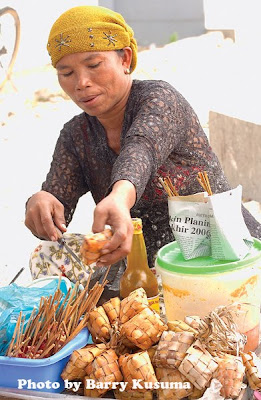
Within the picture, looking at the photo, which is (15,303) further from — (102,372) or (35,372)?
(102,372)

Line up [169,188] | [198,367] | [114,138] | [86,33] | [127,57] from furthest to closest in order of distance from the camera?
[114,138] → [127,57] → [86,33] → [169,188] → [198,367]

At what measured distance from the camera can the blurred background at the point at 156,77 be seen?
636 centimetres

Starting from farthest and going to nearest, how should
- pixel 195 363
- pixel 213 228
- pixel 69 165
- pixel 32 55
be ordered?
pixel 32 55 < pixel 69 165 < pixel 213 228 < pixel 195 363

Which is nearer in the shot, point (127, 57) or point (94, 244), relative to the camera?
point (94, 244)

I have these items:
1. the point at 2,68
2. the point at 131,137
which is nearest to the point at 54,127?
the point at 2,68

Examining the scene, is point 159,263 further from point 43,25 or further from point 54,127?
point 43,25

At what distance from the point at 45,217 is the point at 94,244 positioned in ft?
1.98

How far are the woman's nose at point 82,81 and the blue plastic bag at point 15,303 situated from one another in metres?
0.76

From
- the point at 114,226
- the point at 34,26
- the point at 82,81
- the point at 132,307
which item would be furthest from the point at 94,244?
the point at 34,26

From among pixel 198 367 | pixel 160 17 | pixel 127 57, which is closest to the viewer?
pixel 198 367

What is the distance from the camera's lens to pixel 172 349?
1.98 m

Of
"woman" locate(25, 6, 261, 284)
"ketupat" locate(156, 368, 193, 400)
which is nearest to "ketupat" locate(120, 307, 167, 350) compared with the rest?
"ketupat" locate(156, 368, 193, 400)

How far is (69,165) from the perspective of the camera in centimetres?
312

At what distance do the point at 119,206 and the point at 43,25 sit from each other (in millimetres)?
10806
